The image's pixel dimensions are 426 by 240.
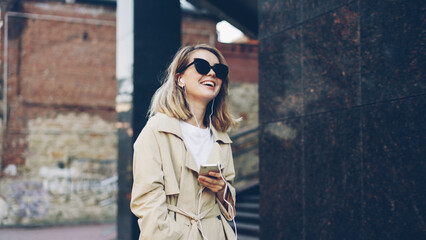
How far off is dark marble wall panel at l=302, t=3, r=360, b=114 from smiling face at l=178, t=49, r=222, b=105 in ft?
4.60

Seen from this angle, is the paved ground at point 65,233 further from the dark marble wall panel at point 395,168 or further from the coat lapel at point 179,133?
the coat lapel at point 179,133

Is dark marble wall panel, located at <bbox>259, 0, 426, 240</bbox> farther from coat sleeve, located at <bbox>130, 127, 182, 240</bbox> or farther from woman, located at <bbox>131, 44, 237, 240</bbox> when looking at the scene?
coat sleeve, located at <bbox>130, 127, 182, 240</bbox>

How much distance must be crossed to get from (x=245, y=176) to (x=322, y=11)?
8085 mm

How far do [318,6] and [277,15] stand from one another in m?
0.60

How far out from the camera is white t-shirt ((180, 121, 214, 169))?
2.47m

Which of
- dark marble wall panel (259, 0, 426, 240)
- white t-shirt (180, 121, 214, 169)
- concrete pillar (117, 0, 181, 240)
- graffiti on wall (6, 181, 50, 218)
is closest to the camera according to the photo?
white t-shirt (180, 121, 214, 169)

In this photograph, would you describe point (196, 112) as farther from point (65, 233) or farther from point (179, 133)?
point (65, 233)

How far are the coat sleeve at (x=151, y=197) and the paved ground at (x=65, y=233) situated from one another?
954cm

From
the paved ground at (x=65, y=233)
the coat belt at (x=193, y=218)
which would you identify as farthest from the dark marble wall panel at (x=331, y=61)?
the paved ground at (x=65, y=233)

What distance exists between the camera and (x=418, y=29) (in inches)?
116

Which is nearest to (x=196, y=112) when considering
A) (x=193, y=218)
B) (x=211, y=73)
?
(x=211, y=73)

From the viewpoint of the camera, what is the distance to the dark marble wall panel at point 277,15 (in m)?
4.17

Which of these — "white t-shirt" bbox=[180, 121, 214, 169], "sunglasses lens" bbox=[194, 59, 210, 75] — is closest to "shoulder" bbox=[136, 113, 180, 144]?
"white t-shirt" bbox=[180, 121, 214, 169]

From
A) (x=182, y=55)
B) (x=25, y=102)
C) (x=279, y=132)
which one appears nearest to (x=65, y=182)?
(x=25, y=102)
